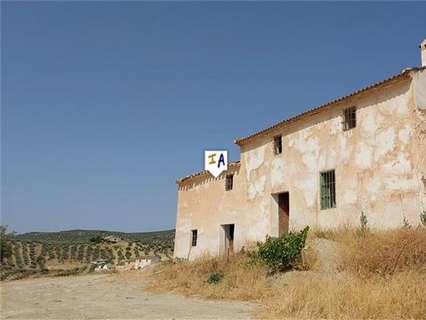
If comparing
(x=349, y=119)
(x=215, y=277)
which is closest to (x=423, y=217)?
(x=349, y=119)

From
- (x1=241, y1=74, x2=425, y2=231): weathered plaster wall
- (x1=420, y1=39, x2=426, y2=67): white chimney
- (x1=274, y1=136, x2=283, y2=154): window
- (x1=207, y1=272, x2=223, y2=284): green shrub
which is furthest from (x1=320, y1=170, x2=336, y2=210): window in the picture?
(x1=207, y1=272, x2=223, y2=284): green shrub

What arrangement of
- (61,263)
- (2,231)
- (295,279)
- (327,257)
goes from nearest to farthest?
(295,279), (327,257), (2,231), (61,263)

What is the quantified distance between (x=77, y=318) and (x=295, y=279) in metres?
5.48

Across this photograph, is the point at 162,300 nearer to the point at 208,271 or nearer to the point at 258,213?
the point at 208,271

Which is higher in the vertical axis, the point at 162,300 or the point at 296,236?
the point at 296,236

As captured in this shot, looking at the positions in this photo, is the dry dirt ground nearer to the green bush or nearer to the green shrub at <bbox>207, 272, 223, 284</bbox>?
the green shrub at <bbox>207, 272, 223, 284</bbox>

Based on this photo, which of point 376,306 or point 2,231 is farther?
point 2,231

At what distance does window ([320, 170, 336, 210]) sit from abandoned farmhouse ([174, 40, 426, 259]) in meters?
0.04

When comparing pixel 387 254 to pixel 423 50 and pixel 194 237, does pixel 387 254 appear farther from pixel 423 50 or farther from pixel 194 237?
pixel 194 237

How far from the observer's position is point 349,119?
16.8 meters

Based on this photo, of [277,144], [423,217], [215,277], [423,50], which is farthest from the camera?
[277,144]

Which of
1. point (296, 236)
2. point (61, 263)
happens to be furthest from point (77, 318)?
point (61, 263)

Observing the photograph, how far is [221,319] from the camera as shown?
872 centimetres

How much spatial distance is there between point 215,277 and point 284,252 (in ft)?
7.74
